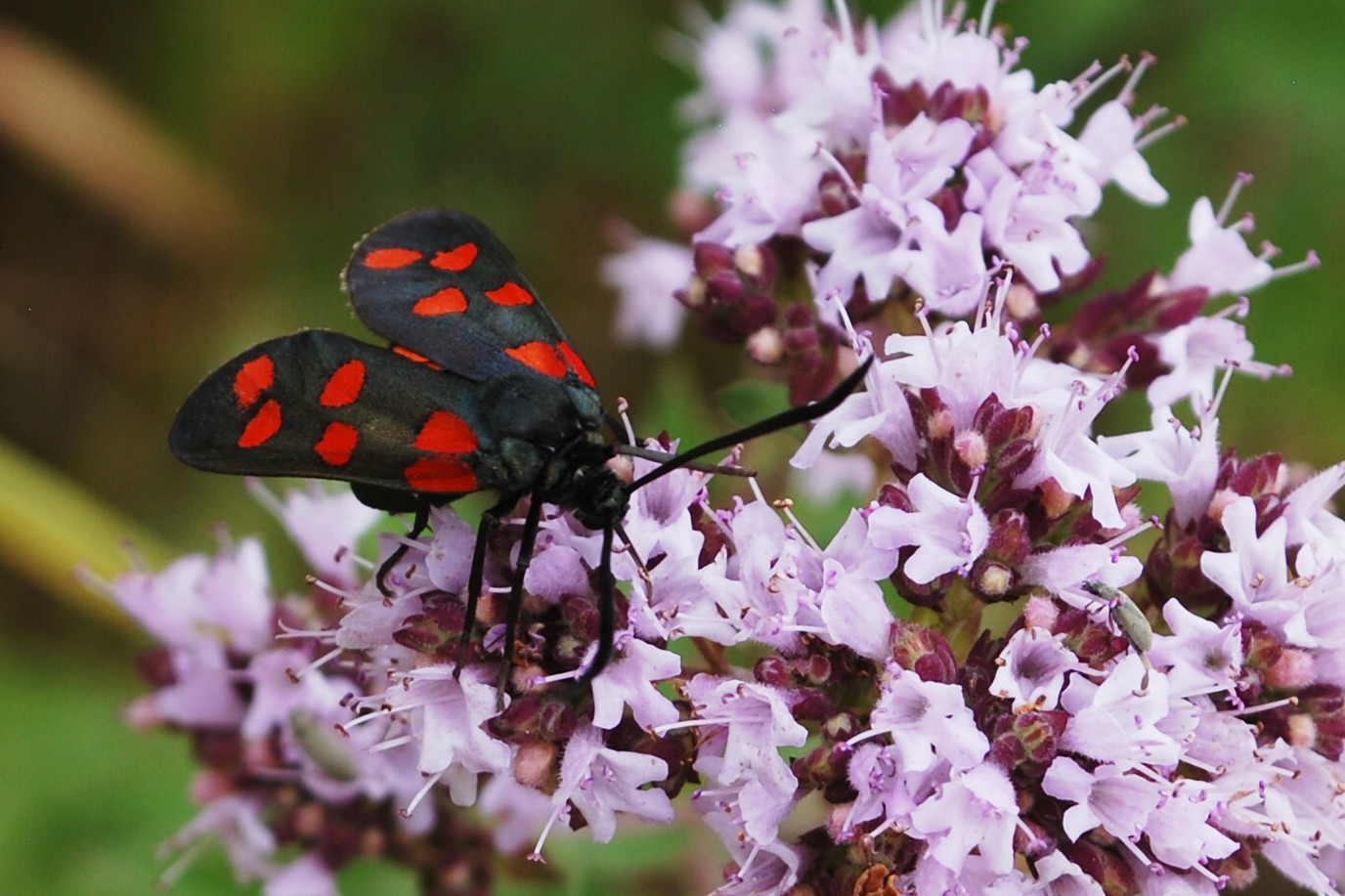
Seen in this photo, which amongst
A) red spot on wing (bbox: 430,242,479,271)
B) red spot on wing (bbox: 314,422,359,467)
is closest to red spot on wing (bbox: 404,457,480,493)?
red spot on wing (bbox: 314,422,359,467)

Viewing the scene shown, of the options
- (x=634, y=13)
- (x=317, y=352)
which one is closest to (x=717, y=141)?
(x=634, y=13)

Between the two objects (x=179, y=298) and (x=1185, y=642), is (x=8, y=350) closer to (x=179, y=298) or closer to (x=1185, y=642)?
(x=179, y=298)

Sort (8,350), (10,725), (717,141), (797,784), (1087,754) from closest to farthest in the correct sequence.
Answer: (1087,754), (797,784), (717,141), (10,725), (8,350)

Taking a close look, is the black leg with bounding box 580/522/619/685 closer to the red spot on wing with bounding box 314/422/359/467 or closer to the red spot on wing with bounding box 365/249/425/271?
the red spot on wing with bounding box 314/422/359/467

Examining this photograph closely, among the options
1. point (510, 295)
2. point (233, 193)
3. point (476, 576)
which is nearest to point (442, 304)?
point (510, 295)

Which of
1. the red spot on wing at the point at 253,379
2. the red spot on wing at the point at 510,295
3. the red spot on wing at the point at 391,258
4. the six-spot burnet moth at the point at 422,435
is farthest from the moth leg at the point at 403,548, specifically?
the red spot on wing at the point at 391,258

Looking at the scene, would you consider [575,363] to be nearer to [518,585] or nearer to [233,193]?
[518,585]
